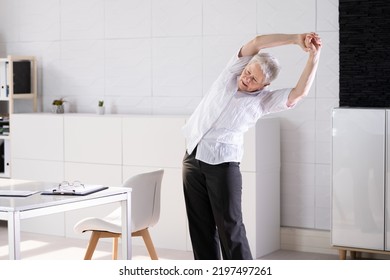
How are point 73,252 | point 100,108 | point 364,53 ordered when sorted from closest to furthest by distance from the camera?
point 364,53, point 73,252, point 100,108

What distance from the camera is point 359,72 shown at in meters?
5.69

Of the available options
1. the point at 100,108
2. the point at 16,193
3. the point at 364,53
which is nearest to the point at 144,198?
the point at 16,193

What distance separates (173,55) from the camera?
21.7 feet

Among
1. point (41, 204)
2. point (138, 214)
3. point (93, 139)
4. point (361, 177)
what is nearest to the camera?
point (41, 204)

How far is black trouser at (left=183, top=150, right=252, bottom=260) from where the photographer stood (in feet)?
12.7

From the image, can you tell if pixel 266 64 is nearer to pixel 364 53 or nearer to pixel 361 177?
pixel 361 177

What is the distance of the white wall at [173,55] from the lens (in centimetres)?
598

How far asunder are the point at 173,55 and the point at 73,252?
73.3 inches

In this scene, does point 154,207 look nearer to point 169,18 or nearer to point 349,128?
point 349,128

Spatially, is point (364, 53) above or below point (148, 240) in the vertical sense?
above

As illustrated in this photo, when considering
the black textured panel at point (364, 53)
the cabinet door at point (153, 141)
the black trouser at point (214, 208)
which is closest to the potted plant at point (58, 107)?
the cabinet door at point (153, 141)

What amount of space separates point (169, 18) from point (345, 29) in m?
1.62

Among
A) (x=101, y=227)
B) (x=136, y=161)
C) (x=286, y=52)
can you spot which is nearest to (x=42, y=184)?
(x=101, y=227)

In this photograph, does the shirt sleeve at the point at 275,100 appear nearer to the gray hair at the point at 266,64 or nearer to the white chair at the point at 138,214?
the gray hair at the point at 266,64
